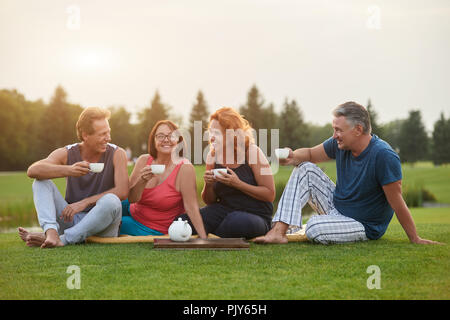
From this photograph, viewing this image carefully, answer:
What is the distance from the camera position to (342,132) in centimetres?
445

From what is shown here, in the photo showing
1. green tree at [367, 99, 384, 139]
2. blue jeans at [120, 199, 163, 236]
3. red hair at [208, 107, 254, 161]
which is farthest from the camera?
green tree at [367, 99, 384, 139]

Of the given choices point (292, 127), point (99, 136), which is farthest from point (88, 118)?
point (292, 127)

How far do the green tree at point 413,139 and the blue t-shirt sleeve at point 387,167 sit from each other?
70.6ft

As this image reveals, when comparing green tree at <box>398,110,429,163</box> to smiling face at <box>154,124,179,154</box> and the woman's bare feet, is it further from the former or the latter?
the woman's bare feet

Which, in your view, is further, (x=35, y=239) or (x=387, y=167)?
(x=35, y=239)

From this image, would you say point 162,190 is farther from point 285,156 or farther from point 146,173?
point 285,156

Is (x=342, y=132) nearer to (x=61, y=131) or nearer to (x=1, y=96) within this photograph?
(x=61, y=131)

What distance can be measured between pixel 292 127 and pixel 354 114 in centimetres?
2031

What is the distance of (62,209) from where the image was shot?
480cm

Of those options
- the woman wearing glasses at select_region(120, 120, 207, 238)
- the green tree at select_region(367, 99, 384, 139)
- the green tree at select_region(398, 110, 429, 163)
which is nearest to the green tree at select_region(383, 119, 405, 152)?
the green tree at select_region(398, 110, 429, 163)

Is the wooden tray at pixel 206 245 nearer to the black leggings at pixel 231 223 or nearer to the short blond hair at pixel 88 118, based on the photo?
the black leggings at pixel 231 223

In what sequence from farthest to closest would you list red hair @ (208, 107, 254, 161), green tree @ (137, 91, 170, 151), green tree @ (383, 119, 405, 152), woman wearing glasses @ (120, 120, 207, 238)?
green tree @ (137, 91, 170, 151) → green tree @ (383, 119, 405, 152) → woman wearing glasses @ (120, 120, 207, 238) → red hair @ (208, 107, 254, 161)

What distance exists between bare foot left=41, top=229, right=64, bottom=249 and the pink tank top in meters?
0.92

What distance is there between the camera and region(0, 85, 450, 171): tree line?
79.5 feet
